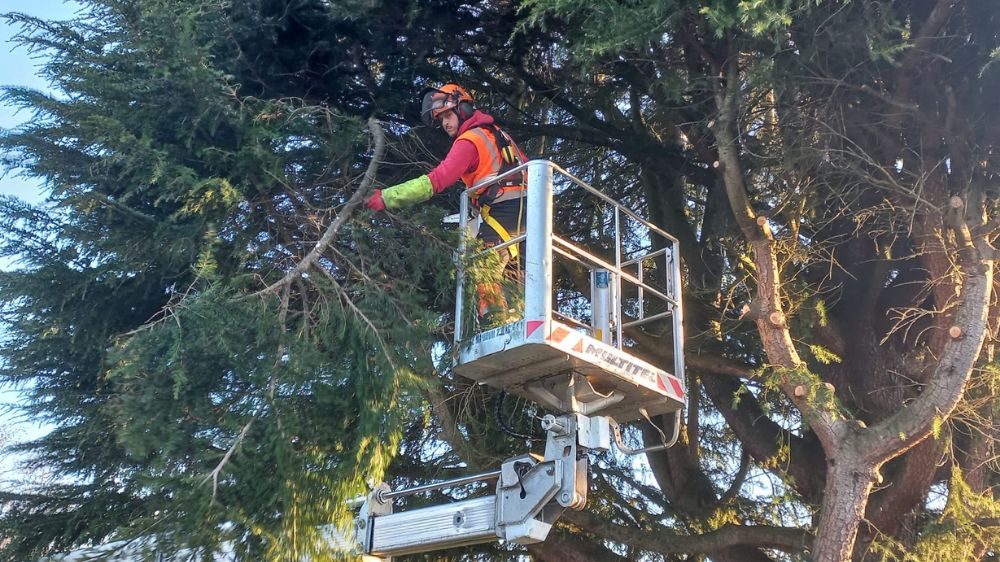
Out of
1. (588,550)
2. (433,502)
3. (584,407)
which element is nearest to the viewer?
(584,407)

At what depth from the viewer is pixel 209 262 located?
6102 millimetres

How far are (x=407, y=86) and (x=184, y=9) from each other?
2178 millimetres

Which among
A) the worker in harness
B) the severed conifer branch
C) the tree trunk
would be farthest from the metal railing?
the tree trunk

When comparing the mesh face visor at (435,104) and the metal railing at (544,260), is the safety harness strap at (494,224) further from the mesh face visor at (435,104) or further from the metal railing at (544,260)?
the mesh face visor at (435,104)

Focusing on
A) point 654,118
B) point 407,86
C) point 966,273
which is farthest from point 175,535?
point 654,118

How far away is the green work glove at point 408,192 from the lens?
20.3ft

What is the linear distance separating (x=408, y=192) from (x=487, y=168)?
70 cm

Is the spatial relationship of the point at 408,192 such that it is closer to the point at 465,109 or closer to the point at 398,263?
the point at 398,263

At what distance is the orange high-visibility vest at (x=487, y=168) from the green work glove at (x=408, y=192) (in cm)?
50

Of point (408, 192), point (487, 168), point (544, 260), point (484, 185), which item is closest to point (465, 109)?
point (487, 168)

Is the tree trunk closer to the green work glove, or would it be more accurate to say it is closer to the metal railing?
the metal railing

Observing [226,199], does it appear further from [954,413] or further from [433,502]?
[954,413]

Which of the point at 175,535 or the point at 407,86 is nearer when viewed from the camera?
the point at 175,535

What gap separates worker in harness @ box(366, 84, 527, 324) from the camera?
245 inches
